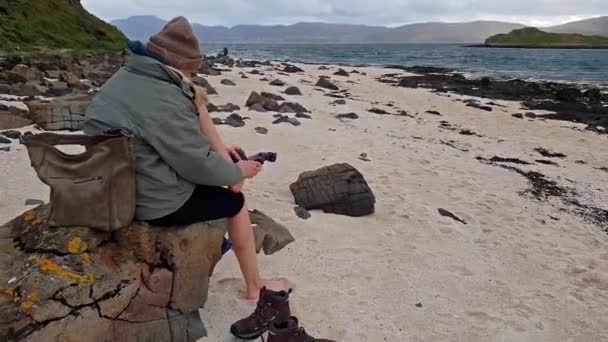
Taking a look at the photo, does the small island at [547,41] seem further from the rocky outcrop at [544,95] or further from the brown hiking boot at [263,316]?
the brown hiking boot at [263,316]

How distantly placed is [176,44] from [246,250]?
1594 mm

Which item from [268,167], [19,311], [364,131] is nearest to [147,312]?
[19,311]

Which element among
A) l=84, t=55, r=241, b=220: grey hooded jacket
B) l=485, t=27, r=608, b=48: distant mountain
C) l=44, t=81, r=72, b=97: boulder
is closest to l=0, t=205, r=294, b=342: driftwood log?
l=84, t=55, r=241, b=220: grey hooded jacket

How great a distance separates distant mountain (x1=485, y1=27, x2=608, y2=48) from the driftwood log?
464ft

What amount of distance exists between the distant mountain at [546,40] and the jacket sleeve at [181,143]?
141m

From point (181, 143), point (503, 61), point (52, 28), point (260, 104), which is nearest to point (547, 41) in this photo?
point (503, 61)

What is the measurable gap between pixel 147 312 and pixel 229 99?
1325 centimetres

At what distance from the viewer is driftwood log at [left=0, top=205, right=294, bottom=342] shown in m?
3.05

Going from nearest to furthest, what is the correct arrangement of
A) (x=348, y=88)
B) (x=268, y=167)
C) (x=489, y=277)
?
(x=489, y=277), (x=268, y=167), (x=348, y=88)

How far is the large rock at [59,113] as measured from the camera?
29.6 feet

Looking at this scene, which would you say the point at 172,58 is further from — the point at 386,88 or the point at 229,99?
the point at 386,88

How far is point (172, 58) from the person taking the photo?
3.40 metres

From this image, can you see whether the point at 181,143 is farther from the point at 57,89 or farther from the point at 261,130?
→ the point at 57,89

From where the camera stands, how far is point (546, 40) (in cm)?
13950
